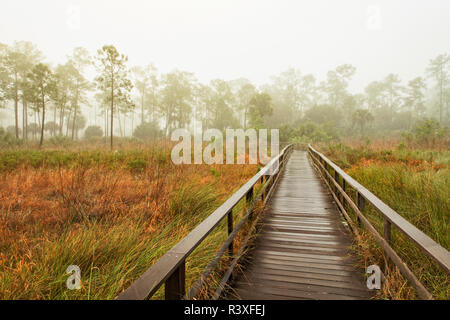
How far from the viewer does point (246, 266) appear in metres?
2.90

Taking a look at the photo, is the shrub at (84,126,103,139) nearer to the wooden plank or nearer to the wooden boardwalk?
the wooden boardwalk

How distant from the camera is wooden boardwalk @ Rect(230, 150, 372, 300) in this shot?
2.38 meters

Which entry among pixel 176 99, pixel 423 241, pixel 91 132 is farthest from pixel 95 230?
pixel 176 99

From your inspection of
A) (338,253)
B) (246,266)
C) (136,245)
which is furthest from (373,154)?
(136,245)

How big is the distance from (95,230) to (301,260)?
2.52 meters

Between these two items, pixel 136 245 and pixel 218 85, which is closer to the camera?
pixel 136 245

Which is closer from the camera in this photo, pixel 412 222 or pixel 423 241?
pixel 423 241

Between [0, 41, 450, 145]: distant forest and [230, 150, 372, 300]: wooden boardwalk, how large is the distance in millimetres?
10448

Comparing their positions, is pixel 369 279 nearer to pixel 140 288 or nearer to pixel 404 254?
pixel 404 254

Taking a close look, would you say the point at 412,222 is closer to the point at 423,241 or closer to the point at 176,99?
the point at 423,241

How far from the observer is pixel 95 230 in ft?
8.96

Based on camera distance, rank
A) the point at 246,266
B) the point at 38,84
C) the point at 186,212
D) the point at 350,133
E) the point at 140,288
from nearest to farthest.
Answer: the point at 140,288, the point at 246,266, the point at 186,212, the point at 38,84, the point at 350,133

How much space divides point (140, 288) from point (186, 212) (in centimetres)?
301

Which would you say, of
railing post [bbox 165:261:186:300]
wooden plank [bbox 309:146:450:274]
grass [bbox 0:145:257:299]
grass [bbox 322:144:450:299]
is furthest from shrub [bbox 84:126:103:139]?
wooden plank [bbox 309:146:450:274]
